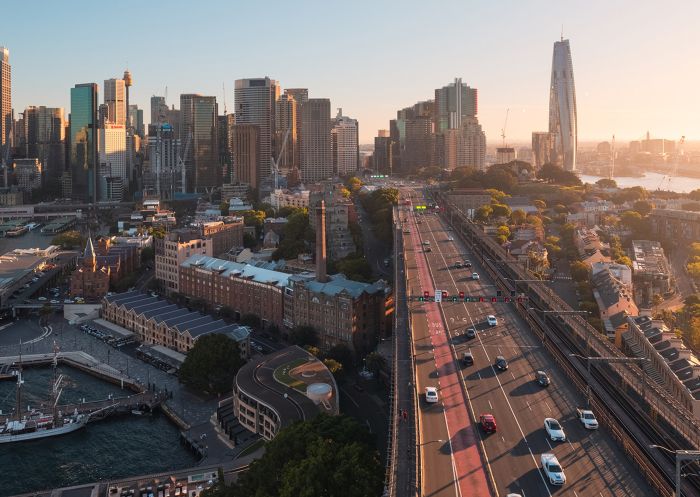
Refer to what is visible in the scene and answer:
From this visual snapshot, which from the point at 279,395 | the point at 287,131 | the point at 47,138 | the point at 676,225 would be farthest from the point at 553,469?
the point at 47,138

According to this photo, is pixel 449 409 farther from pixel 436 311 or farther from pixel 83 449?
pixel 83 449

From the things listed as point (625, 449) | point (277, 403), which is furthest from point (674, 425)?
point (277, 403)

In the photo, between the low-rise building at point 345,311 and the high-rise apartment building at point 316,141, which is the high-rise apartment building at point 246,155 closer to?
the high-rise apartment building at point 316,141

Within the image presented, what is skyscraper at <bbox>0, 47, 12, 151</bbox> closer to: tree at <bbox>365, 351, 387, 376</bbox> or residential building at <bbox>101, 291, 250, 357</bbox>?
residential building at <bbox>101, 291, 250, 357</bbox>

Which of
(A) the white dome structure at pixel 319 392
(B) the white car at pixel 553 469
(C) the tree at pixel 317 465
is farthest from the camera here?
(A) the white dome structure at pixel 319 392

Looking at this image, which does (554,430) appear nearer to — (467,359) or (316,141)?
(467,359)

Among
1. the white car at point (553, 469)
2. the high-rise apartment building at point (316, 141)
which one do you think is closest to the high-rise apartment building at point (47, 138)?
the high-rise apartment building at point (316, 141)
